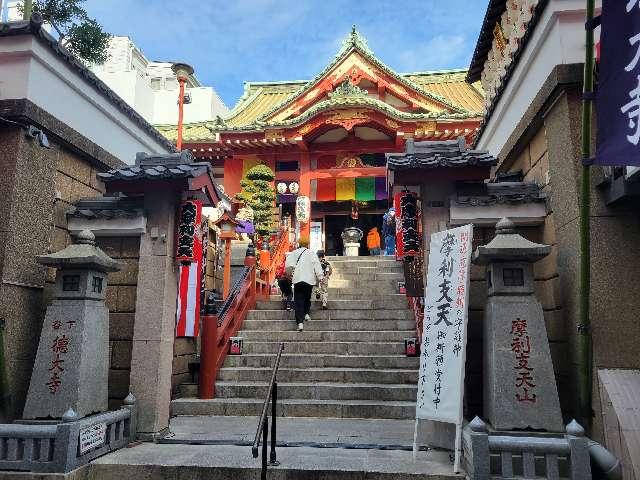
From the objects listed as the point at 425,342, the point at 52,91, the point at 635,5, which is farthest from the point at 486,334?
the point at 52,91

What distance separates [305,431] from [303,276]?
3.84m

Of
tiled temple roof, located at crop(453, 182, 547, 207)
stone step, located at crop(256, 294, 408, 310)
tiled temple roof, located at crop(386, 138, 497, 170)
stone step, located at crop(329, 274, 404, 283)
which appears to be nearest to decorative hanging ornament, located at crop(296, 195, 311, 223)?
stone step, located at crop(329, 274, 404, 283)

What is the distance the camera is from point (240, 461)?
526 centimetres

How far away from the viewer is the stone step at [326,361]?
884cm

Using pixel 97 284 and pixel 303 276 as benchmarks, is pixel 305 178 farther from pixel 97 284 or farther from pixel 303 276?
pixel 97 284

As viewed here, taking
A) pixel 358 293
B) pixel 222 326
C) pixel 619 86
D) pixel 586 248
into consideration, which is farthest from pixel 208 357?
pixel 619 86

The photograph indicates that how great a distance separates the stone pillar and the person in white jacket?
3.52 m

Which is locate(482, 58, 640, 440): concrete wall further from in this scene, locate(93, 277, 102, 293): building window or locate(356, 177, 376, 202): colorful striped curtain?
locate(356, 177, 376, 202): colorful striped curtain

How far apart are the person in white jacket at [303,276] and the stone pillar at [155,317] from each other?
3.52 meters

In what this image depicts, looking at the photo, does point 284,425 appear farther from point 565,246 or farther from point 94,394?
point 565,246

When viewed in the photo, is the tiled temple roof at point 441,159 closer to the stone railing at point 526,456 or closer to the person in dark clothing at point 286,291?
the stone railing at point 526,456

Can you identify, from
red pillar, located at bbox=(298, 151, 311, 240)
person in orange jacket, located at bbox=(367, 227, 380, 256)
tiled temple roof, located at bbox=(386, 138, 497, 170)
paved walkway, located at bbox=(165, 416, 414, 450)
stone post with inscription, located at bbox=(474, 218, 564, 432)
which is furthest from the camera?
red pillar, located at bbox=(298, 151, 311, 240)

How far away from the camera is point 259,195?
64.5ft

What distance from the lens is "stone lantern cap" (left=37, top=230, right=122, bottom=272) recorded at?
19.5ft
